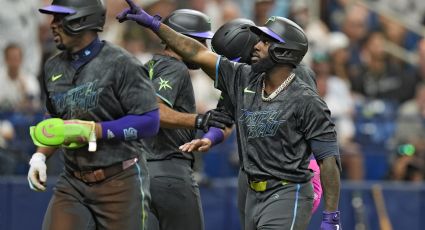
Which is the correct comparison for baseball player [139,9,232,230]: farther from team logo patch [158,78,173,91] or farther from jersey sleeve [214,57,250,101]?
jersey sleeve [214,57,250,101]

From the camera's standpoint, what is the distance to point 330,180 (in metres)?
6.65

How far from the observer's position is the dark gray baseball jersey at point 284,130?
6.63 metres

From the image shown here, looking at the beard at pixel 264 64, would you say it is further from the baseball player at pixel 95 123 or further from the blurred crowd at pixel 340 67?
the blurred crowd at pixel 340 67

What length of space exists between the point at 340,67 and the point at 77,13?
24.9 feet

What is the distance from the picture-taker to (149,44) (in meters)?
12.9

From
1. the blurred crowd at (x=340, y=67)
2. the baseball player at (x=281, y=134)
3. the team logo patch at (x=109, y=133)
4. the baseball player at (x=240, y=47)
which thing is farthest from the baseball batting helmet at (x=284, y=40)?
the blurred crowd at (x=340, y=67)

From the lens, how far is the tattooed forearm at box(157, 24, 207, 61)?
704cm

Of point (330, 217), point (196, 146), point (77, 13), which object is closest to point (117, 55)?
point (77, 13)

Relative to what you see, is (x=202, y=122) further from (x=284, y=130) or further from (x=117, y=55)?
(x=117, y=55)

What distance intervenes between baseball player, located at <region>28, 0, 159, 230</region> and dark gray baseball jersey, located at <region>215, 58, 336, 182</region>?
63 centimetres

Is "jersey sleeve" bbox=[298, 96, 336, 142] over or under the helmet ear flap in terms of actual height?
under

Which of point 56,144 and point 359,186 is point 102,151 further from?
point 359,186

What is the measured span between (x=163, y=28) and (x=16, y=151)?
3780 millimetres

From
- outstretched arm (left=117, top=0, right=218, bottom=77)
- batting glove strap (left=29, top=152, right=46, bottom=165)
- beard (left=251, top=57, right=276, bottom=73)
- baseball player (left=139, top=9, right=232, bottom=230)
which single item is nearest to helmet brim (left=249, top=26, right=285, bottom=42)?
beard (left=251, top=57, right=276, bottom=73)
